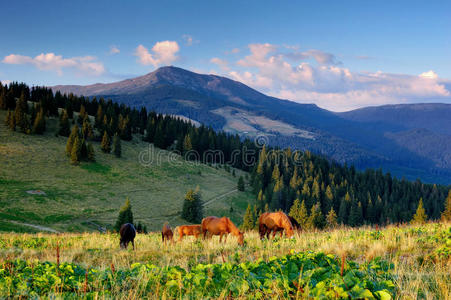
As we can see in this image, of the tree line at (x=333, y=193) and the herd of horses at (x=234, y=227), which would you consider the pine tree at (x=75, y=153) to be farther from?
the herd of horses at (x=234, y=227)

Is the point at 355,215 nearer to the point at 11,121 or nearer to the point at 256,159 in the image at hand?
the point at 256,159

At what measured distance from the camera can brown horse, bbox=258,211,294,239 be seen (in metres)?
15.4

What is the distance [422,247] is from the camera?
360 inches

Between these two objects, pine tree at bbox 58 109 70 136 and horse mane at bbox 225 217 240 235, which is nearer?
horse mane at bbox 225 217 240 235

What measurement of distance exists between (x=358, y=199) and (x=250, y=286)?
4671 inches

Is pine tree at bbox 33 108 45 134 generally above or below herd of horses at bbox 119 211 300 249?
above

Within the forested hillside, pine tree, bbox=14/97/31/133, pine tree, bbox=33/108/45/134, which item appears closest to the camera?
pine tree, bbox=14/97/31/133

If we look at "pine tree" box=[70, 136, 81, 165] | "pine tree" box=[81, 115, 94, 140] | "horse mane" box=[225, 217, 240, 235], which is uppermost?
"pine tree" box=[81, 115, 94, 140]

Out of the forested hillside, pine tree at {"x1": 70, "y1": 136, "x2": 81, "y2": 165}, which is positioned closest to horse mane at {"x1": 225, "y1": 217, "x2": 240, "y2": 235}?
the forested hillside

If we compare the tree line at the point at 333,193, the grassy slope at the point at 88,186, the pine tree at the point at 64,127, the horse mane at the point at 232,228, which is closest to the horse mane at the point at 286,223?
the horse mane at the point at 232,228

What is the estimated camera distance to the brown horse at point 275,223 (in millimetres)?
15438

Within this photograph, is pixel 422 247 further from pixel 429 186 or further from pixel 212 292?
pixel 429 186

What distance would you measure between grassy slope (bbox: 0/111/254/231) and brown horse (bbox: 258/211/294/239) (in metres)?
42.2

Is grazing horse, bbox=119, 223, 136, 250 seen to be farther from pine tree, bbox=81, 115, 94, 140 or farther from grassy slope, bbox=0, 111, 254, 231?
pine tree, bbox=81, 115, 94, 140
